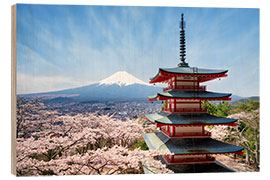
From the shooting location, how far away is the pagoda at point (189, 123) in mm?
3721

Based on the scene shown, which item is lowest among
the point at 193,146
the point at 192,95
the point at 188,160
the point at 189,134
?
the point at 188,160

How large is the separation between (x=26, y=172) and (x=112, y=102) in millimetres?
2851

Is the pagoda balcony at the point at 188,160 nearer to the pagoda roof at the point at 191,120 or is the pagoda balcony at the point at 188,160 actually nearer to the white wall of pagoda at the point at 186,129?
the white wall of pagoda at the point at 186,129

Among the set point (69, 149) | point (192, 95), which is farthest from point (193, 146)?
point (69, 149)

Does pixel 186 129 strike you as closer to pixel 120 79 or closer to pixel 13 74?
pixel 120 79

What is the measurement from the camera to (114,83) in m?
4.52

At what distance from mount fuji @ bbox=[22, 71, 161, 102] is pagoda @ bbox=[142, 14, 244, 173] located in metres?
0.90

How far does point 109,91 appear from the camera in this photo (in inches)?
183

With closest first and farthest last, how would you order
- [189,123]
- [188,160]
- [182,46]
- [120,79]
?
1. [189,123]
2. [188,160]
3. [182,46]
4. [120,79]

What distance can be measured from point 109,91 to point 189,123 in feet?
7.75

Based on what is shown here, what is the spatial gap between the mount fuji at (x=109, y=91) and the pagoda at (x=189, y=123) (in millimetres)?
901

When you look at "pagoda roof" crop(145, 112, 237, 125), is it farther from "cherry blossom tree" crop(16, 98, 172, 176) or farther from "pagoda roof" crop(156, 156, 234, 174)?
"pagoda roof" crop(156, 156, 234, 174)

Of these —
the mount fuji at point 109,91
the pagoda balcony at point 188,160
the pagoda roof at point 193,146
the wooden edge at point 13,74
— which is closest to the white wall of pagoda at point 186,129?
the pagoda roof at point 193,146

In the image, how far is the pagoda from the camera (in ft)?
12.2
